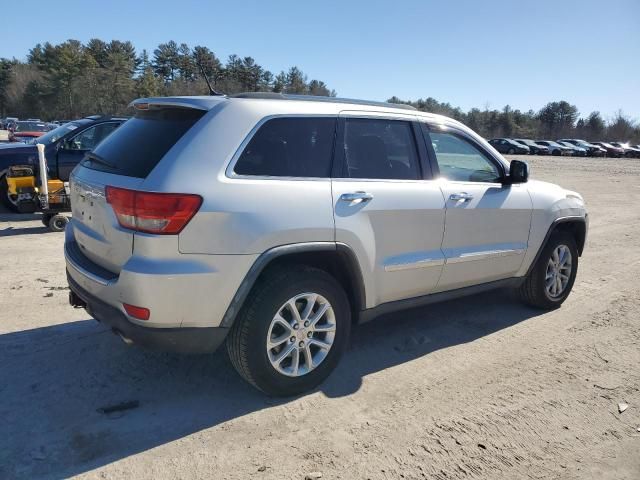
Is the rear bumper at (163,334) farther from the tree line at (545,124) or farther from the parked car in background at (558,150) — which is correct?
the tree line at (545,124)

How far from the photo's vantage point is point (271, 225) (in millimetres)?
2953

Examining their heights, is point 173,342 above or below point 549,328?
above

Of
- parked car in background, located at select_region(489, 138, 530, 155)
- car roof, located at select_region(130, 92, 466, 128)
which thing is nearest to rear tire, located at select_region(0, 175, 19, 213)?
car roof, located at select_region(130, 92, 466, 128)

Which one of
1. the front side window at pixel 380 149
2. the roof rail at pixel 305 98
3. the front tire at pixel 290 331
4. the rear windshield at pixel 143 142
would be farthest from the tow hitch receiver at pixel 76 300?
the front side window at pixel 380 149

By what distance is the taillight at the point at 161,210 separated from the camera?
269 centimetres

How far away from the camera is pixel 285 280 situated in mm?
3109

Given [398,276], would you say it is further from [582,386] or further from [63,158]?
[63,158]

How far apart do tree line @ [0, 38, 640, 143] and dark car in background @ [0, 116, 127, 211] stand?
51.2 meters

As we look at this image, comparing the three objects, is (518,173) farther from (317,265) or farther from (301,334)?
(301,334)

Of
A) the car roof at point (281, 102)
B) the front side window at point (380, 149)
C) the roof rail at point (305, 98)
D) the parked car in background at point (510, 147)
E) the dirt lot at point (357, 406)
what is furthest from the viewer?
the parked car in background at point (510, 147)

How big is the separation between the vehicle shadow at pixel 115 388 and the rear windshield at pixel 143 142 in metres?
1.43

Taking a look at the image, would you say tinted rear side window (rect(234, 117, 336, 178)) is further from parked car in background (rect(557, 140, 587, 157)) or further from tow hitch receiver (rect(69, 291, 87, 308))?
parked car in background (rect(557, 140, 587, 157))

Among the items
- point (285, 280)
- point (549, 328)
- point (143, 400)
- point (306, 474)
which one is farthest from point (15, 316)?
point (549, 328)

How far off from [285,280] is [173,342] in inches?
29.4
